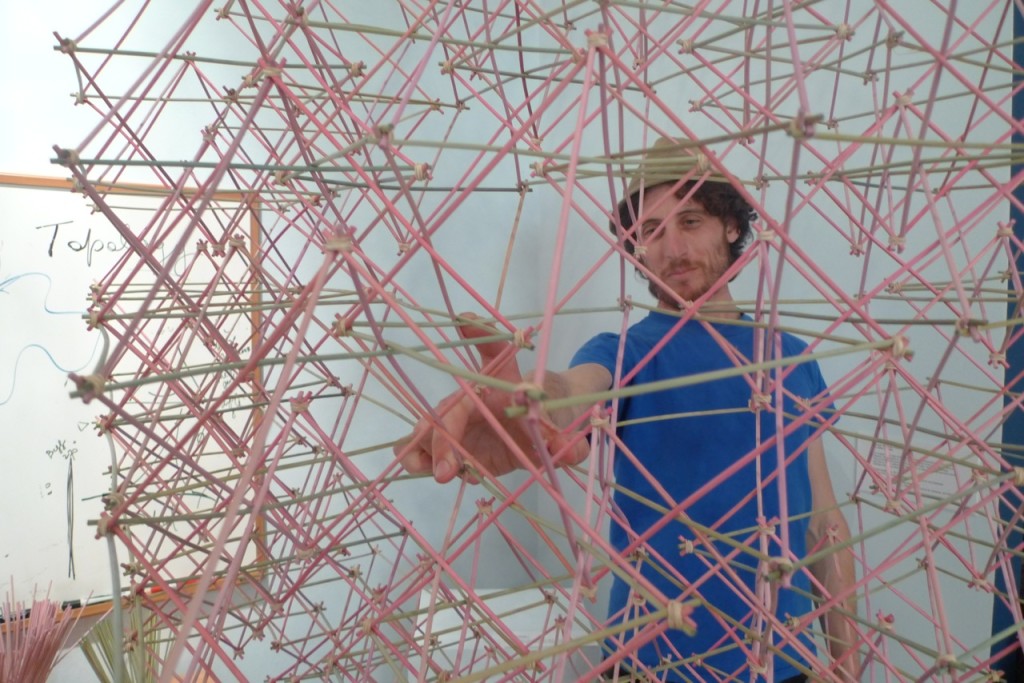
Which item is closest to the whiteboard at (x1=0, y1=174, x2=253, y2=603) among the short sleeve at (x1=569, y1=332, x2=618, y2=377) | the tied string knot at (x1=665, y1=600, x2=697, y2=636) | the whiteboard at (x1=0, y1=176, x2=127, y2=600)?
the whiteboard at (x1=0, y1=176, x2=127, y2=600)

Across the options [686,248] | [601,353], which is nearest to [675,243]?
[686,248]

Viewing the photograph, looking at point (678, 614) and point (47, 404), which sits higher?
point (47, 404)

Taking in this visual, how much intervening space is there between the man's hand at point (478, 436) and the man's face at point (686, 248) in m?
0.34

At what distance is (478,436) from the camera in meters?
0.49

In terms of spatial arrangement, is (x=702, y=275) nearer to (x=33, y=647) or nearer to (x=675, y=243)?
(x=675, y=243)

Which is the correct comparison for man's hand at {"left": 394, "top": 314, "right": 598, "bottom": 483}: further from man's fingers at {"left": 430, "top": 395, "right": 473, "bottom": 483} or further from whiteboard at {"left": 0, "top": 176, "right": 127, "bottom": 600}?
whiteboard at {"left": 0, "top": 176, "right": 127, "bottom": 600}

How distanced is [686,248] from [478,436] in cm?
43

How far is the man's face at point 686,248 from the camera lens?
31.2 inches

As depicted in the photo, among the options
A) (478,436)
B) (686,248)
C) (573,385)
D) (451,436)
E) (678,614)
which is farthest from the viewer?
(686,248)

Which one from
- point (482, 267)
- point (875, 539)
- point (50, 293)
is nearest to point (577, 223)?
point (482, 267)

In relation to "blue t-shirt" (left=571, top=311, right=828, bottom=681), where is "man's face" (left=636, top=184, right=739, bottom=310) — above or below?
above

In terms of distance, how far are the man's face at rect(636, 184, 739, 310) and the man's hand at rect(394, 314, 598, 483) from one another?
34 cm

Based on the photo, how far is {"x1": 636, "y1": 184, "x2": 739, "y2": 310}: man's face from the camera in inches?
31.2

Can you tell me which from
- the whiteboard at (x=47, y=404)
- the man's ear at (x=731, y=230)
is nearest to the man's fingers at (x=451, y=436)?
the man's ear at (x=731, y=230)
